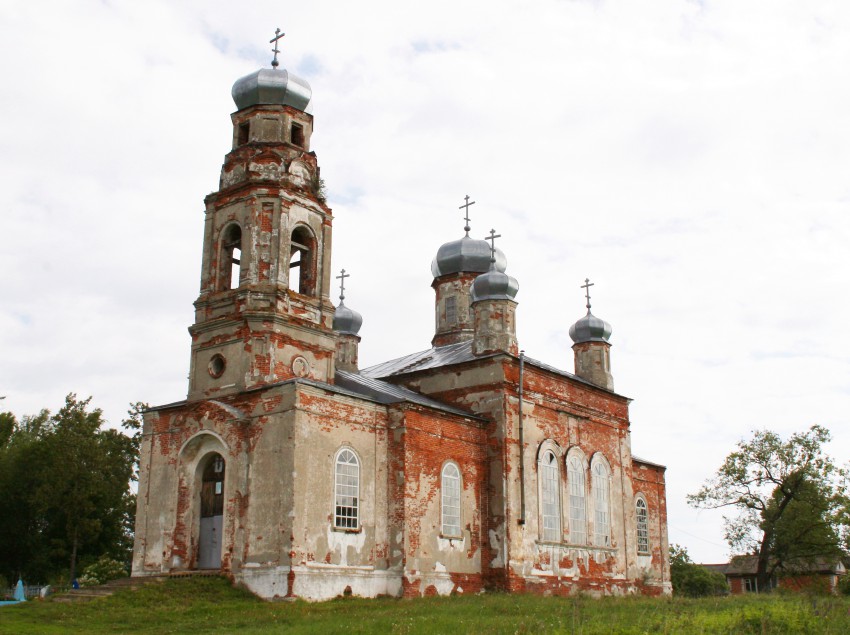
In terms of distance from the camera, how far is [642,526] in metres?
29.3

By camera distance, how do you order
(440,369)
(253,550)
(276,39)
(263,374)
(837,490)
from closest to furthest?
(253,550) < (263,374) < (276,39) < (440,369) < (837,490)

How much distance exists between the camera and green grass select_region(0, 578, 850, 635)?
12648mm

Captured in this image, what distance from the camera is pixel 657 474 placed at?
3095 cm

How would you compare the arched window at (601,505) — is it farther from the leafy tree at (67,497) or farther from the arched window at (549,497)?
the leafy tree at (67,497)

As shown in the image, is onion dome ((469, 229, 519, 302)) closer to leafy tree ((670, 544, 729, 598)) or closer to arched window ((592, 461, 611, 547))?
arched window ((592, 461, 611, 547))

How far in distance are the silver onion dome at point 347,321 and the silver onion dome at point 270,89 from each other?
9313 millimetres

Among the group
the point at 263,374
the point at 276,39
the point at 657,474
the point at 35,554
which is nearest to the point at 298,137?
the point at 276,39

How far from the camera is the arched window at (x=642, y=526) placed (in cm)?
2892

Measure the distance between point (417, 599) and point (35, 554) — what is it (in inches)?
864

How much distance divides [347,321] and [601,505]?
9.95m

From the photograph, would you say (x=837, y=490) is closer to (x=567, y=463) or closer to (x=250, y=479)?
(x=567, y=463)

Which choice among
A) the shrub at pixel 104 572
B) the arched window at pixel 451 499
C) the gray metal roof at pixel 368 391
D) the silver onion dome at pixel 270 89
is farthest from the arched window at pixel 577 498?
the shrub at pixel 104 572

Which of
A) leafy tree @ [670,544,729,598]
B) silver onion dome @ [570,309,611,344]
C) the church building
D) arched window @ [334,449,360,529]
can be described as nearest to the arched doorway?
the church building

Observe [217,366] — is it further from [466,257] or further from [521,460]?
[466,257]
